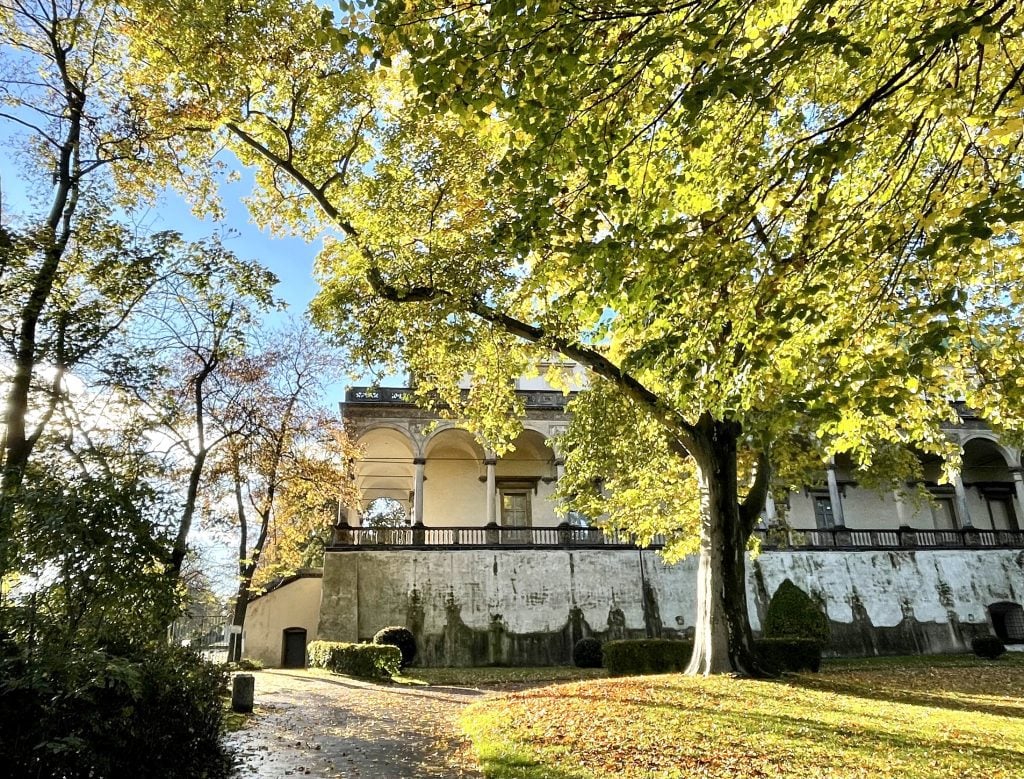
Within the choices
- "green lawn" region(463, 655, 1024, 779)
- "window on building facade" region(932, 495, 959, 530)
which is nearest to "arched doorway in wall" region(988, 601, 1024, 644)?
"window on building facade" region(932, 495, 959, 530)

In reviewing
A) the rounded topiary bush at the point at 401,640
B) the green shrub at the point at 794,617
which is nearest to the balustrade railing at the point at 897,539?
the green shrub at the point at 794,617

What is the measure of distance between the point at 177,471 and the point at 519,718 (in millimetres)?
11566

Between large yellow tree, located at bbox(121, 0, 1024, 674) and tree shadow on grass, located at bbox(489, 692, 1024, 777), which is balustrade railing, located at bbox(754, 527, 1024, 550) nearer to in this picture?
large yellow tree, located at bbox(121, 0, 1024, 674)

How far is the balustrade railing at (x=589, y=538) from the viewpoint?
24812 mm

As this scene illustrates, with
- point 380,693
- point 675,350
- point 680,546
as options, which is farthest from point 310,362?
point 675,350

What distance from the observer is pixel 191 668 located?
7.36m

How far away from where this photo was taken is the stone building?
23.7 metres

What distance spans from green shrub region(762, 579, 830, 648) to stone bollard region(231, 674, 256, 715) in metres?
18.2

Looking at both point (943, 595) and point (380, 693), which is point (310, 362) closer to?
point (380, 693)

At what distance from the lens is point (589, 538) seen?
26.0 meters

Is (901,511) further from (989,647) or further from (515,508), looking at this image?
(515,508)

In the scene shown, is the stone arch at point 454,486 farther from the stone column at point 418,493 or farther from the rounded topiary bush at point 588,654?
the rounded topiary bush at point 588,654

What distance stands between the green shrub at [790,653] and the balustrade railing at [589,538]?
770cm

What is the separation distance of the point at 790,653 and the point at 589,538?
10.6 metres
